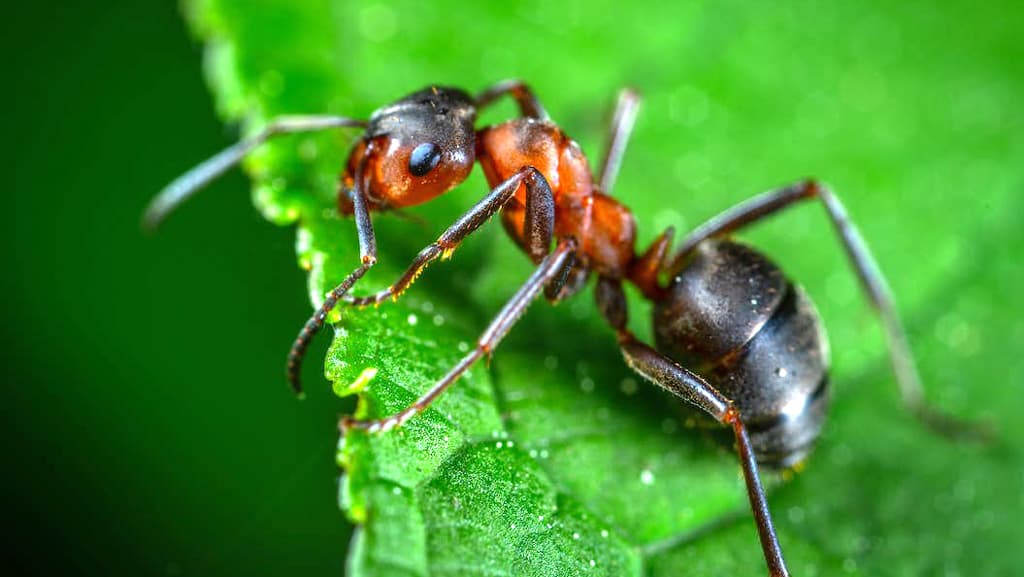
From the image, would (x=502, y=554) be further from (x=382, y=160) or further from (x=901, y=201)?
(x=901, y=201)

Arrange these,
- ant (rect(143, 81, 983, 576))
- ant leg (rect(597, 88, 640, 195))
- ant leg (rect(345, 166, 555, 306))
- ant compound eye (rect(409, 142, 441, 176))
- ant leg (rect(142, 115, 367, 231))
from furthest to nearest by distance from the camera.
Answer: ant leg (rect(597, 88, 640, 195)) < ant leg (rect(142, 115, 367, 231)) < ant compound eye (rect(409, 142, 441, 176)) < ant (rect(143, 81, 983, 576)) < ant leg (rect(345, 166, 555, 306))

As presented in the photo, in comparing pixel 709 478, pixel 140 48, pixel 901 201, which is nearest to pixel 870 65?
pixel 901 201

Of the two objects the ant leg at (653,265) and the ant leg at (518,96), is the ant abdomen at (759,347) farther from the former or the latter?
the ant leg at (518,96)

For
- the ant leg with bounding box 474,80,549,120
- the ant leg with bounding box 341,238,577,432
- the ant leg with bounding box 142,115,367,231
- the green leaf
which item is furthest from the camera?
the ant leg with bounding box 474,80,549,120

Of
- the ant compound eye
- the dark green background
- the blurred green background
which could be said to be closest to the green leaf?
the blurred green background

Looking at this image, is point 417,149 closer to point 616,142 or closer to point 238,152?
point 238,152

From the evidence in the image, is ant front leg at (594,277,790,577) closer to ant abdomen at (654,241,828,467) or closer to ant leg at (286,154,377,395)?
ant abdomen at (654,241,828,467)
